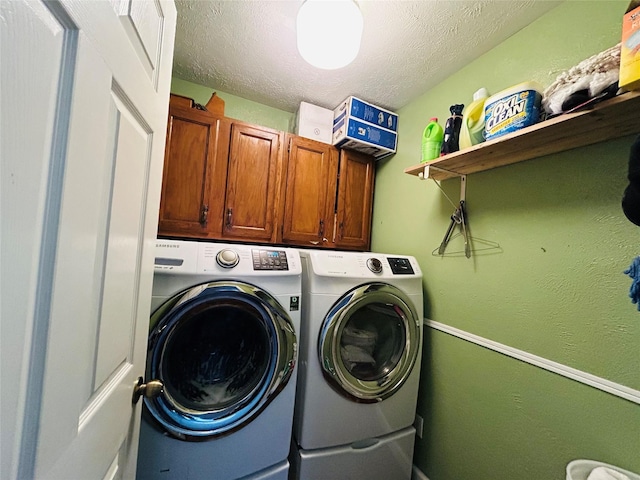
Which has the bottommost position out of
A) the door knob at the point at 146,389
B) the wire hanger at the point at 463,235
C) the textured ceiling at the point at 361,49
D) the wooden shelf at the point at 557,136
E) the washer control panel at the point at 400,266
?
the door knob at the point at 146,389

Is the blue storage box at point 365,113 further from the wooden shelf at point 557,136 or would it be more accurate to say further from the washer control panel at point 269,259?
the washer control panel at point 269,259

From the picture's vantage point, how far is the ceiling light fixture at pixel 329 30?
94cm

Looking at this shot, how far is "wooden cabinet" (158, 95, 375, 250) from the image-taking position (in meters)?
1.44

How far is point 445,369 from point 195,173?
177 cm

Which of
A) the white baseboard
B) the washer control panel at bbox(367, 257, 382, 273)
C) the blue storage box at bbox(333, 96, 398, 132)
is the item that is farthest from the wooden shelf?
the white baseboard

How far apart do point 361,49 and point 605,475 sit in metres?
1.87

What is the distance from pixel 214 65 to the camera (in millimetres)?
1530

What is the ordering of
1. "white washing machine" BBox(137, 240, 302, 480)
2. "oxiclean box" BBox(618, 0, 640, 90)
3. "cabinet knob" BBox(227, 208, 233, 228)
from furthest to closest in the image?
"cabinet knob" BBox(227, 208, 233, 228) < "white washing machine" BBox(137, 240, 302, 480) < "oxiclean box" BBox(618, 0, 640, 90)

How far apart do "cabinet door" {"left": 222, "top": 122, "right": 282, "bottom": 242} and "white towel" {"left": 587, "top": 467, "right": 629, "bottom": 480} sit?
161cm

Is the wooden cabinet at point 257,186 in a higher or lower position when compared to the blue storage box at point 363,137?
lower

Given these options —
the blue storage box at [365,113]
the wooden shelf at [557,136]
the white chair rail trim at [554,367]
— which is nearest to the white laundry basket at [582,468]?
the white chair rail trim at [554,367]

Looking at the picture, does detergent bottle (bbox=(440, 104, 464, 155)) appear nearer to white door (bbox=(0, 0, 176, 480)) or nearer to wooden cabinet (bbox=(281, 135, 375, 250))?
wooden cabinet (bbox=(281, 135, 375, 250))

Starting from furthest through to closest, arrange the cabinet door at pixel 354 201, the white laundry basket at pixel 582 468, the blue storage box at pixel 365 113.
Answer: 1. the cabinet door at pixel 354 201
2. the blue storage box at pixel 365 113
3. the white laundry basket at pixel 582 468

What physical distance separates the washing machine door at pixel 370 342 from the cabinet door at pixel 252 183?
73 centimetres
